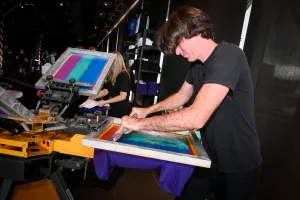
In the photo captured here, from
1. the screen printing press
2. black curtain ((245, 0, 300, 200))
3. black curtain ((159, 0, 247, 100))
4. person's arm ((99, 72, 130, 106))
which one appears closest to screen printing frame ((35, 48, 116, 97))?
the screen printing press

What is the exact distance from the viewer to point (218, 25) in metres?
2.46

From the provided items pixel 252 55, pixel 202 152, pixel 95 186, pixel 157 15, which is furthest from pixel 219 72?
pixel 157 15

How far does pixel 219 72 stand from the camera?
1.00 metres

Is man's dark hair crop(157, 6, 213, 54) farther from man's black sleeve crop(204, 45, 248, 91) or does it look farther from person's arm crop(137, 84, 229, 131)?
person's arm crop(137, 84, 229, 131)

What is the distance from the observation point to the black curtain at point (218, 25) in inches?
85.3

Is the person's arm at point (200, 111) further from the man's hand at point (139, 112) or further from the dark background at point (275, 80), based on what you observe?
the dark background at point (275, 80)

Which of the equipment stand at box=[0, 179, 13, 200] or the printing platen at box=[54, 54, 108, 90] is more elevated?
the printing platen at box=[54, 54, 108, 90]

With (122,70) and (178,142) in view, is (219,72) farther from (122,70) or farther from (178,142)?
(122,70)

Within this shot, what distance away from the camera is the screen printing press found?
0.92m

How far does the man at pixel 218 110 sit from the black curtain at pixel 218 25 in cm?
115

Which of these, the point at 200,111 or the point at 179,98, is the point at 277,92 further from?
the point at 200,111

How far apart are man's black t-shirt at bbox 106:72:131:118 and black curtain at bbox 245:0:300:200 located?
Answer: 4.45ft

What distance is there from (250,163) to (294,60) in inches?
30.7

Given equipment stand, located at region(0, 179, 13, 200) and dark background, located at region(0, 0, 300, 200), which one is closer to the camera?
equipment stand, located at region(0, 179, 13, 200)
